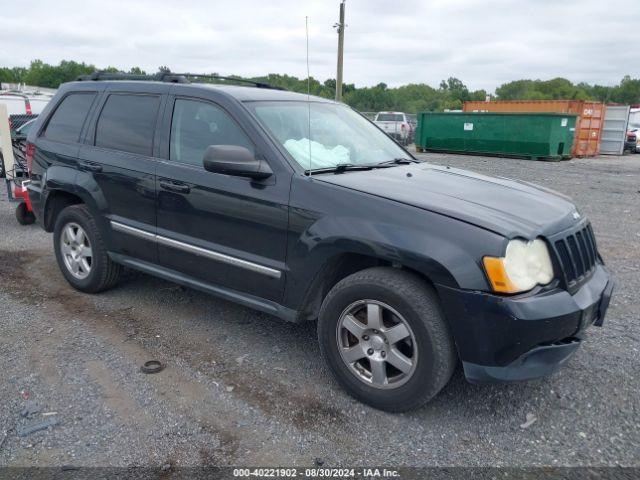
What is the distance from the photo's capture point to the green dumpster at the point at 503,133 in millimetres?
19156

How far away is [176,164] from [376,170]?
4.69 feet

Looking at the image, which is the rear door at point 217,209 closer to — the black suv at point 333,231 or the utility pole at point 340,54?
the black suv at point 333,231

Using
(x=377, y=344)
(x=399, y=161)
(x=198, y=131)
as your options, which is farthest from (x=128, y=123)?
(x=377, y=344)

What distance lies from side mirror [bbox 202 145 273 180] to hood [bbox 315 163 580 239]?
1.28 feet

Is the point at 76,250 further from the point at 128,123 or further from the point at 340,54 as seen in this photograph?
the point at 340,54

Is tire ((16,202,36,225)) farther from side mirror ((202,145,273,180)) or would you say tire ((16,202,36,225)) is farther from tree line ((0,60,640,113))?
tree line ((0,60,640,113))

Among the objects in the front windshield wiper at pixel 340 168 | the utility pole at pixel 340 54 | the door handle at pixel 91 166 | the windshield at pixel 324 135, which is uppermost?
the utility pole at pixel 340 54

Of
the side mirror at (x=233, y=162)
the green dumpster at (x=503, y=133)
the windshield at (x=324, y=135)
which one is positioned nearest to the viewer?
the side mirror at (x=233, y=162)

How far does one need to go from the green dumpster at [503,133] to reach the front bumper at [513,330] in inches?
711

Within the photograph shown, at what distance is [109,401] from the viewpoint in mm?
3100

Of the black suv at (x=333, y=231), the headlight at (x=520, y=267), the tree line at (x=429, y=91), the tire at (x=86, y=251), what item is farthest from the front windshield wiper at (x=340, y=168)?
the tree line at (x=429, y=91)

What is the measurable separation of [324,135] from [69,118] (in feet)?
7.95

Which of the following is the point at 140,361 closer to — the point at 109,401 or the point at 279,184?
the point at 109,401

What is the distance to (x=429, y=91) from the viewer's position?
80.3 meters
